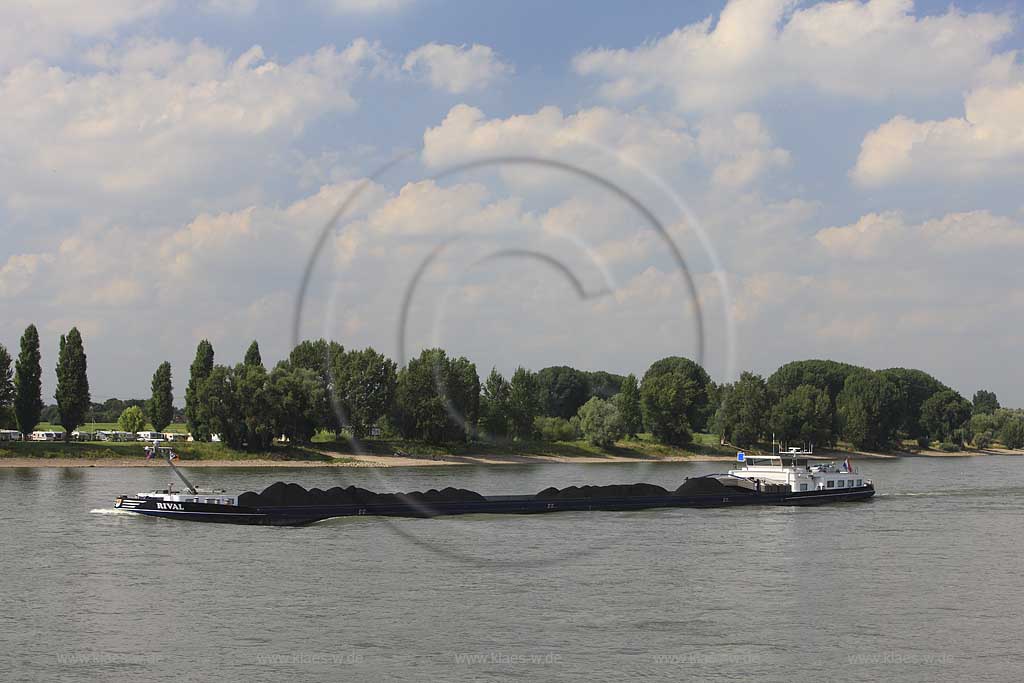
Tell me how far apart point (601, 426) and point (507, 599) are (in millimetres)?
103229

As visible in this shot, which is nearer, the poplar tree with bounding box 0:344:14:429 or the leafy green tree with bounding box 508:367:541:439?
the poplar tree with bounding box 0:344:14:429

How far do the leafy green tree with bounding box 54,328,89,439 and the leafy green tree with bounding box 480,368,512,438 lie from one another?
49.8 metres

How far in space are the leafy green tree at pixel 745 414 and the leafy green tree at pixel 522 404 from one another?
28.3 m

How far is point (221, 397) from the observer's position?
114 metres

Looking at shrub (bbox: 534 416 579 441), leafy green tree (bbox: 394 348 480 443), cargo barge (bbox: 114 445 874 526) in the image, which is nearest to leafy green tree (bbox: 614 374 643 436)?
shrub (bbox: 534 416 579 441)

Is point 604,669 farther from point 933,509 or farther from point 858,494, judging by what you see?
point 858,494

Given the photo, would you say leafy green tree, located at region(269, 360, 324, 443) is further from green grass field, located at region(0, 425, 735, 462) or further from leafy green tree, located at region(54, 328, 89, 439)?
leafy green tree, located at region(54, 328, 89, 439)

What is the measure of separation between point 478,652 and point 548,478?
239 feet

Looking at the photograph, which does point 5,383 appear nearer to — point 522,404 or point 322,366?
point 322,366

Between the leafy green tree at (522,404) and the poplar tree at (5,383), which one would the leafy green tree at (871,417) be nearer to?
the leafy green tree at (522,404)

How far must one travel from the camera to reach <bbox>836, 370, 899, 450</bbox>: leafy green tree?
7092 inches

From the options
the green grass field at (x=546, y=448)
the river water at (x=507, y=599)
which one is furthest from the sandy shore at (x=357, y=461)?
the river water at (x=507, y=599)

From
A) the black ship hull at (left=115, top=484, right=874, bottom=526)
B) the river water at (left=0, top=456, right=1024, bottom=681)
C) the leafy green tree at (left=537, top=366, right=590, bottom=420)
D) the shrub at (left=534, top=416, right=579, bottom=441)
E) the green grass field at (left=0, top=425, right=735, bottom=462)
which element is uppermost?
the leafy green tree at (left=537, top=366, right=590, bottom=420)

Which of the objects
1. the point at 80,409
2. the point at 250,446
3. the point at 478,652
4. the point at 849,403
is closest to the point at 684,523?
the point at 478,652
